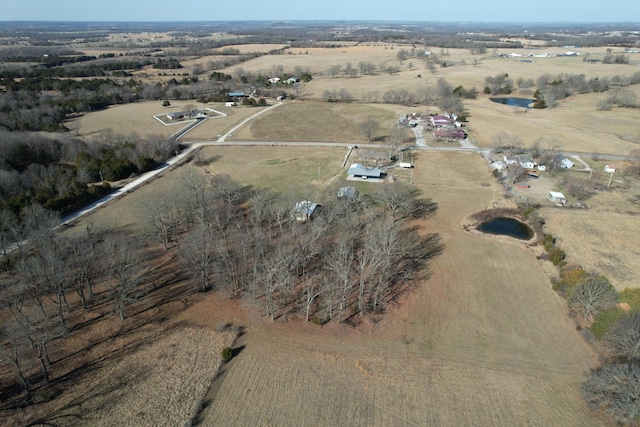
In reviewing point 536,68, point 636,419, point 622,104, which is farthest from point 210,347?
point 536,68

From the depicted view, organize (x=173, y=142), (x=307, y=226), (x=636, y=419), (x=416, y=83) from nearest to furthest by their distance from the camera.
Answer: (x=636, y=419) < (x=307, y=226) < (x=173, y=142) < (x=416, y=83)

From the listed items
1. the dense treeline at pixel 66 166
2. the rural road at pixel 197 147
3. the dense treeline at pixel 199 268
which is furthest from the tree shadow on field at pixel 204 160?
the dense treeline at pixel 199 268

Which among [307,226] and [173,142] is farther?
[173,142]

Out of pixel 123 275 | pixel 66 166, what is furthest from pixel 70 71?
pixel 123 275

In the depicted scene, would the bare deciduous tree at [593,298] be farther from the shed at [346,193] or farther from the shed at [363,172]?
the shed at [363,172]

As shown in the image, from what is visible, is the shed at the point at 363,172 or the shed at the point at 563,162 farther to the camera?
the shed at the point at 563,162

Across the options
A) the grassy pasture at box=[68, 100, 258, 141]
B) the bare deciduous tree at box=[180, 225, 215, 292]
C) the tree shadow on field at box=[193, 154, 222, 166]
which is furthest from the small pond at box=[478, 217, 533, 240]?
the grassy pasture at box=[68, 100, 258, 141]

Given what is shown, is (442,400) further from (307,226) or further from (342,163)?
(342,163)
